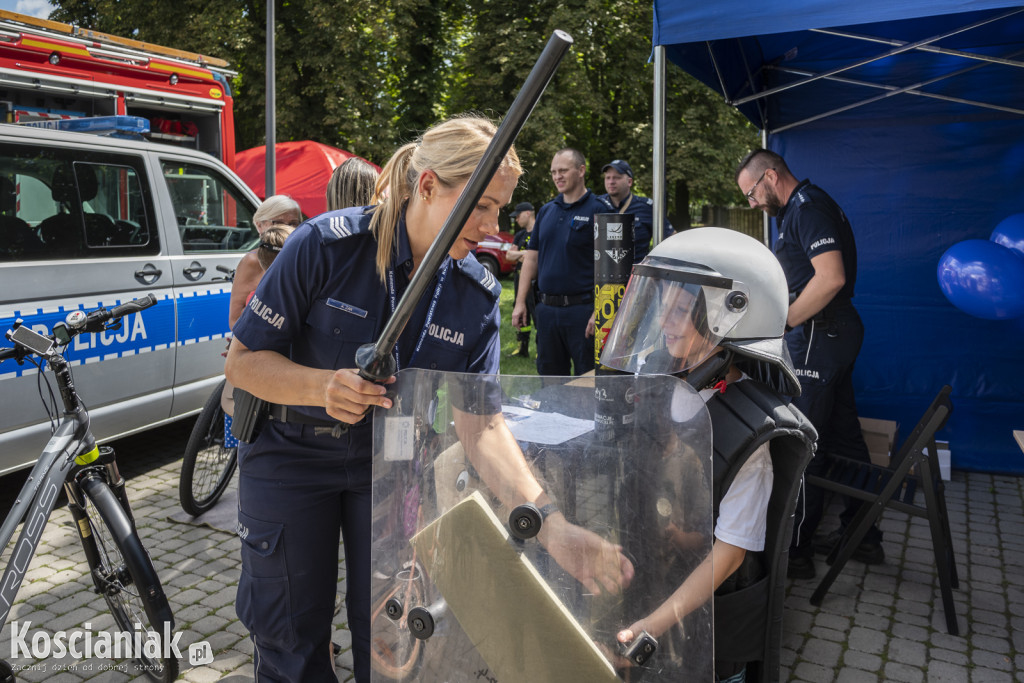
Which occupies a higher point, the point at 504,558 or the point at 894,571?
the point at 504,558

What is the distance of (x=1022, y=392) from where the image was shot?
5.45 m

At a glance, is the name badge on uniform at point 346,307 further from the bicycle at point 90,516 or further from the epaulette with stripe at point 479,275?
the bicycle at point 90,516

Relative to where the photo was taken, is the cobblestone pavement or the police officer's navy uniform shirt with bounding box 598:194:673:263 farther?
the police officer's navy uniform shirt with bounding box 598:194:673:263

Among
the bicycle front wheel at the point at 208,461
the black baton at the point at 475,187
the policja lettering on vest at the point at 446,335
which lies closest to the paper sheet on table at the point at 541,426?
the black baton at the point at 475,187

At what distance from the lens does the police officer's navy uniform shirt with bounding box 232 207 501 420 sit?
1.83 meters

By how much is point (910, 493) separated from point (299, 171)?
454 inches

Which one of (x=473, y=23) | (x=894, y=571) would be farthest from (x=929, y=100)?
(x=473, y=23)

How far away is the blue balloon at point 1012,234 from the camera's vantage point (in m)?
4.50

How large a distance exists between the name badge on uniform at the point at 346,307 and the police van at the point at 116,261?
8.56 feet

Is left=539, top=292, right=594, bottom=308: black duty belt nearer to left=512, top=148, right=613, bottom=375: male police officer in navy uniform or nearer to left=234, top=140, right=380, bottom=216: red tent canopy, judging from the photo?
left=512, top=148, right=613, bottom=375: male police officer in navy uniform

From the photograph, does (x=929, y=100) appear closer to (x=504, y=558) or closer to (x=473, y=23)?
(x=504, y=558)

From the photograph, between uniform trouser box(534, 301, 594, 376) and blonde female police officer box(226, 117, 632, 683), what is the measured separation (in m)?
3.51

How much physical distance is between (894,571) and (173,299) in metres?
4.45

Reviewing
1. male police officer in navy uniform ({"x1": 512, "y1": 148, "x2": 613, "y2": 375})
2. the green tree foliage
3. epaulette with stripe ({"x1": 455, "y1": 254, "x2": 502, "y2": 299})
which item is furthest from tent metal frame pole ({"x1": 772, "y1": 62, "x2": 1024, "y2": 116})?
the green tree foliage
